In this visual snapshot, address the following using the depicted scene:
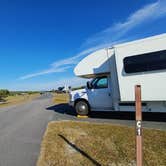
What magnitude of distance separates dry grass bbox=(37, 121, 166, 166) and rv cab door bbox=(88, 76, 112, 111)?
270cm

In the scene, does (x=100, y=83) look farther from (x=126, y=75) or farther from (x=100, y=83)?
(x=126, y=75)

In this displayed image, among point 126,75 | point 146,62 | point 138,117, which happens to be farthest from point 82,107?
point 138,117

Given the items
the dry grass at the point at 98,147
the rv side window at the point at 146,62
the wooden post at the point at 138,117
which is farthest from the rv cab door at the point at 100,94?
the wooden post at the point at 138,117

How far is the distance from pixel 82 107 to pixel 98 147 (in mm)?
5603

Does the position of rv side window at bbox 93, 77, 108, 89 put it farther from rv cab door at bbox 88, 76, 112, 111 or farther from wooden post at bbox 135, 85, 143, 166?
wooden post at bbox 135, 85, 143, 166

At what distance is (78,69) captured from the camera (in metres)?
11.2

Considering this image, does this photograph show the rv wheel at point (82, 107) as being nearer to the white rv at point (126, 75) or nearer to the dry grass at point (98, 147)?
the white rv at point (126, 75)

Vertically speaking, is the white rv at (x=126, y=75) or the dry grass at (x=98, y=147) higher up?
the white rv at (x=126, y=75)

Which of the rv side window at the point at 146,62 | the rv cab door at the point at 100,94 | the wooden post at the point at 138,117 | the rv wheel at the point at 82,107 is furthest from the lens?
the rv wheel at the point at 82,107

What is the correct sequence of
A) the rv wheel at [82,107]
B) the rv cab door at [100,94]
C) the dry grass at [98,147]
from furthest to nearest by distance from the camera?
the rv wheel at [82,107] < the rv cab door at [100,94] < the dry grass at [98,147]

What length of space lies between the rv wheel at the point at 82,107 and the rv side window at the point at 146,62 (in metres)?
3.39

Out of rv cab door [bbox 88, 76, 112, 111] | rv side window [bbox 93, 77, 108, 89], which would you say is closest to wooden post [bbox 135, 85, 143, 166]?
rv cab door [bbox 88, 76, 112, 111]

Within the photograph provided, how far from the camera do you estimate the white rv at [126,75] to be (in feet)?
26.0

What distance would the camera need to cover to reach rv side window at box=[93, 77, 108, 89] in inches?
408
